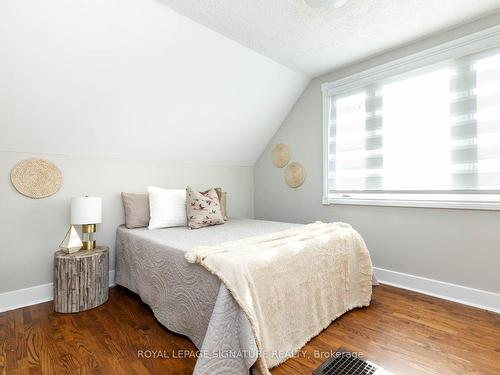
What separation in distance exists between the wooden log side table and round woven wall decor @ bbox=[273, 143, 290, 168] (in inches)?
92.0

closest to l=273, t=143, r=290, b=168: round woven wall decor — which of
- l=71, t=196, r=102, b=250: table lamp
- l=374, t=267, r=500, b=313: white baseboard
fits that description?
l=374, t=267, r=500, b=313: white baseboard

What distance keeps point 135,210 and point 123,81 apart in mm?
1152

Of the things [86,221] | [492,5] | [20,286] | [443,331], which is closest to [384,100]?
[492,5]

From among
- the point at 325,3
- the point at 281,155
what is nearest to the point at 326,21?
the point at 325,3

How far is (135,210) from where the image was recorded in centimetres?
256

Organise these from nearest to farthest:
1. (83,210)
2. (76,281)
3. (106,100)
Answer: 1. (76,281)
2. (83,210)
3. (106,100)

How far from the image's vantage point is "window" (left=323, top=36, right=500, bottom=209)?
7.03 ft

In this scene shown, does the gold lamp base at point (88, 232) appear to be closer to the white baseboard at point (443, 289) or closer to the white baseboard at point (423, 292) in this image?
the white baseboard at point (423, 292)

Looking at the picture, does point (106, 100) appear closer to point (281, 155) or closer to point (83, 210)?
point (83, 210)

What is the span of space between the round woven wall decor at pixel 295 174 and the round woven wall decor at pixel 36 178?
2.44 meters

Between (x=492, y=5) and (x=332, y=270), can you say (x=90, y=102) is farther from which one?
(x=492, y=5)

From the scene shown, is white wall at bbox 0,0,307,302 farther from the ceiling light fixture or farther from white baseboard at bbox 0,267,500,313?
the ceiling light fixture

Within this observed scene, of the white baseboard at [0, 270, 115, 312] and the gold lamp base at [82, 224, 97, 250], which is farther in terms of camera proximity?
the gold lamp base at [82, 224, 97, 250]

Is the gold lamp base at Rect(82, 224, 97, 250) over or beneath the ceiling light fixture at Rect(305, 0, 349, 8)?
beneath
